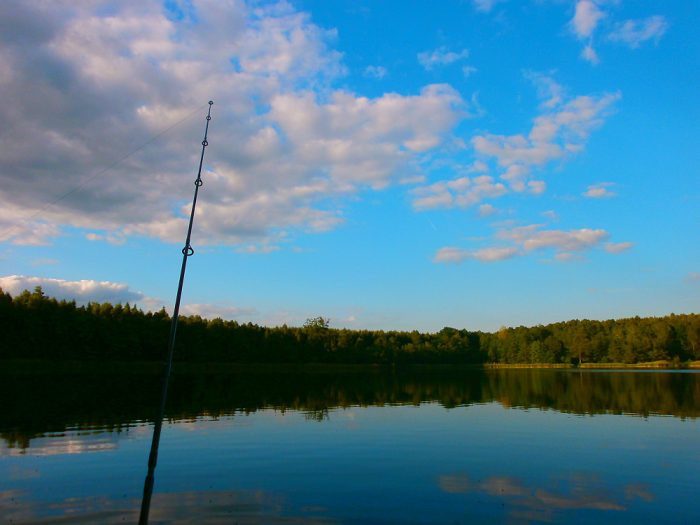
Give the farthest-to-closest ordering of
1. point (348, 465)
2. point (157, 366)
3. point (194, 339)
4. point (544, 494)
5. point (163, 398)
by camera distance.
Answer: point (194, 339), point (157, 366), point (348, 465), point (544, 494), point (163, 398)

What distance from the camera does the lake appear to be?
15914 millimetres

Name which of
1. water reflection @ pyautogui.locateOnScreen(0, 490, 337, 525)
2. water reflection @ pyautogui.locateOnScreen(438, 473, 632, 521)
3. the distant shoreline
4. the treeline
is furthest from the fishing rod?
the treeline

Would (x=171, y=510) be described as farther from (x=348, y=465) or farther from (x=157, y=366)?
(x=157, y=366)

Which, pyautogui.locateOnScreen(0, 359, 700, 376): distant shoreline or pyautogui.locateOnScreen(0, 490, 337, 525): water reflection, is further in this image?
pyautogui.locateOnScreen(0, 359, 700, 376): distant shoreline

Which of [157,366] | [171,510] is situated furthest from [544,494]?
[157,366]

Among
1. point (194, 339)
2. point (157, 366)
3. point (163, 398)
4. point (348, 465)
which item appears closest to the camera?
point (163, 398)

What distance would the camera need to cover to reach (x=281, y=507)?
16141mm

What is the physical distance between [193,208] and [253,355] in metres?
150

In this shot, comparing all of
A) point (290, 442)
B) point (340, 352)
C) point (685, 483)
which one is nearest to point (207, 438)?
point (290, 442)

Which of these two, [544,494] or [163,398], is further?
[544,494]

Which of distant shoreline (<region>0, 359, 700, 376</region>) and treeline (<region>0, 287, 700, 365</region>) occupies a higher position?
treeline (<region>0, 287, 700, 365</region>)

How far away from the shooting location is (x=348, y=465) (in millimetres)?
22859

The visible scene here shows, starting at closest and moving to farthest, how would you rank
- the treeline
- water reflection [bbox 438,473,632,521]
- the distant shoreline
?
water reflection [bbox 438,473,632,521], the distant shoreline, the treeline

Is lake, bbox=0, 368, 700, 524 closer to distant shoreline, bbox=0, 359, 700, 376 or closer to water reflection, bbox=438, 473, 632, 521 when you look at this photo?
water reflection, bbox=438, 473, 632, 521
